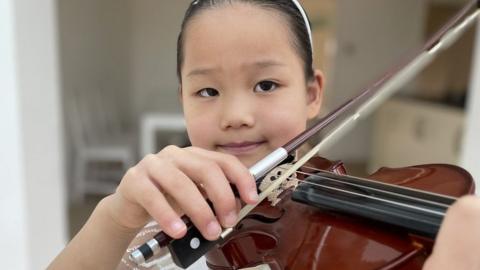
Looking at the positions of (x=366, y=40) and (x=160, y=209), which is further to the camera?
(x=366, y=40)

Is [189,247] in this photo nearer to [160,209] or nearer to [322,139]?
[160,209]

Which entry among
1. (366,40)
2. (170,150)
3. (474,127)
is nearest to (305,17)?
(170,150)

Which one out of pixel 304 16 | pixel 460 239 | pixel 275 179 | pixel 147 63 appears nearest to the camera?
pixel 460 239

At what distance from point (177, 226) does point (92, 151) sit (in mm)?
2363

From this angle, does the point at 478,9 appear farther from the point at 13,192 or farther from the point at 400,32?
the point at 400,32

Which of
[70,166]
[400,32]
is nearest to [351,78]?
[400,32]

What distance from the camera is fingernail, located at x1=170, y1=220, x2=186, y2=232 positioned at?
0.28 meters

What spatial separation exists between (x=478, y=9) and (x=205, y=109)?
367 mm

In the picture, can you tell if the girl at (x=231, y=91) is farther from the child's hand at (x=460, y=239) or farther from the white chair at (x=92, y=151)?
the white chair at (x=92, y=151)

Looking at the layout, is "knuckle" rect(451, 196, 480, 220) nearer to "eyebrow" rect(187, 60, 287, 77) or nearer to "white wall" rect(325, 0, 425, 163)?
"eyebrow" rect(187, 60, 287, 77)

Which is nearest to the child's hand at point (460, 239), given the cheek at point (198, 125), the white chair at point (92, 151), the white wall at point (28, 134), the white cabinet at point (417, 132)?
the cheek at point (198, 125)

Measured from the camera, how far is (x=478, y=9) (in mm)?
526

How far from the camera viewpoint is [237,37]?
0.38m

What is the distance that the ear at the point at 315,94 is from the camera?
1.51ft
